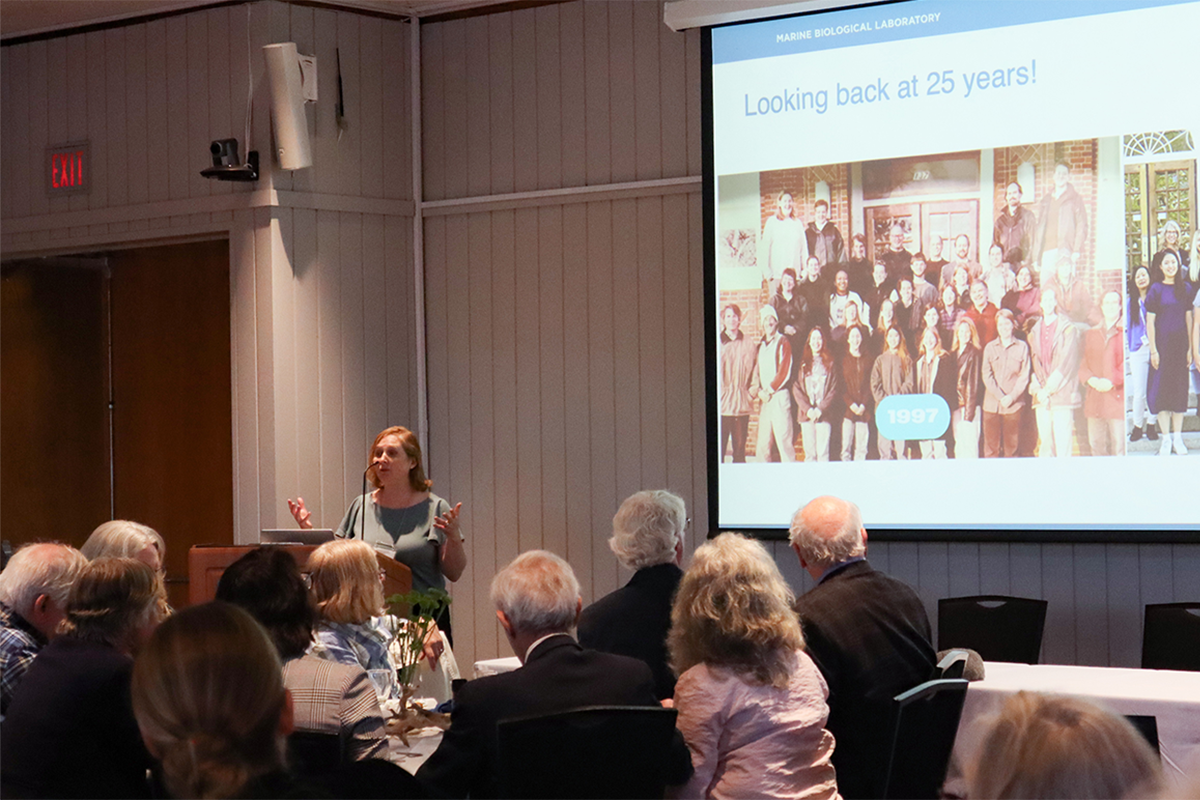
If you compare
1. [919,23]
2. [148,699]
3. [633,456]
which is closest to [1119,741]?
[148,699]

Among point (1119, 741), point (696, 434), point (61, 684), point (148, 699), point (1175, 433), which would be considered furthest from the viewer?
point (696, 434)

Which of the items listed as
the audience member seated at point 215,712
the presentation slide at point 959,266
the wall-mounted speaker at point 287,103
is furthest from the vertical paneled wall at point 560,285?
the audience member seated at point 215,712

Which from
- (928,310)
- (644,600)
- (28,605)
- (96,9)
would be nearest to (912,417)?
(928,310)

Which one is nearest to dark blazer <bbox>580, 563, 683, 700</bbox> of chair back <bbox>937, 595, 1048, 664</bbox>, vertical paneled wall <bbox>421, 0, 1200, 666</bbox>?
chair back <bbox>937, 595, 1048, 664</bbox>

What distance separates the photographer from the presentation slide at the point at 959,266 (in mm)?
4887

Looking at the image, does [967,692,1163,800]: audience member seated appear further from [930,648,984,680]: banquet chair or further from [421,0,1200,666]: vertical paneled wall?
[421,0,1200,666]: vertical paneled wall

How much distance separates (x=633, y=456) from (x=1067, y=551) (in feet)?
6.71

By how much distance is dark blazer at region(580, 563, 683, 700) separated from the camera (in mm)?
3471

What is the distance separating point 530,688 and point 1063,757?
1389 mm

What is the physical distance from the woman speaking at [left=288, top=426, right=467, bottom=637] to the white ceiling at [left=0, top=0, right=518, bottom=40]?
94.1 inches

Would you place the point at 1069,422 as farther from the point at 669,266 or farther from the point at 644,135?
the point at 644,135

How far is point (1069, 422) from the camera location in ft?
16.4

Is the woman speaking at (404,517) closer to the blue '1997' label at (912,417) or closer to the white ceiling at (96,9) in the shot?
the blue '1997' label at (912,417)

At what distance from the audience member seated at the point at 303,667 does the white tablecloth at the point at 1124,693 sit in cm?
145
